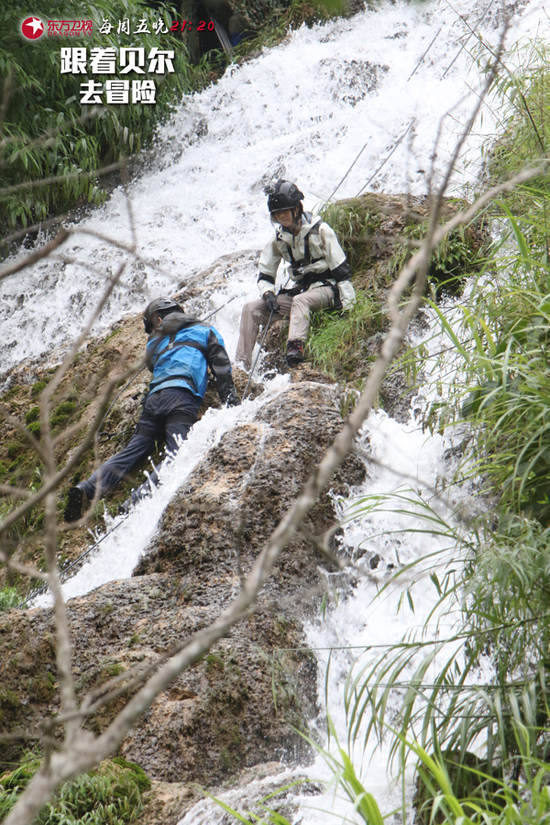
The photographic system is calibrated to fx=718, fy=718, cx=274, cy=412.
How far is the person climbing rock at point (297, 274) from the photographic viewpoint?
19.1 feet

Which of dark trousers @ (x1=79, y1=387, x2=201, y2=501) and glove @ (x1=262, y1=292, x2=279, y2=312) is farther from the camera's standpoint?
glove @ (x1=262, y1=292, x2=279, y2=312)

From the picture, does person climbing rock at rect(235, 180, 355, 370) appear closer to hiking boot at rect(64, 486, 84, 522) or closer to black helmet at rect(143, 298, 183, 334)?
black helmet at rect(143, 298, 183, 334)

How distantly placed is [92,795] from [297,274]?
4.33 meters

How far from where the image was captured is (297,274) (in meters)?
6.12

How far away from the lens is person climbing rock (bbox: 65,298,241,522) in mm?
5320

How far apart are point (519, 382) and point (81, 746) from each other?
2.41m

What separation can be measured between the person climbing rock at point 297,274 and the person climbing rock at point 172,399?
1.82 feet

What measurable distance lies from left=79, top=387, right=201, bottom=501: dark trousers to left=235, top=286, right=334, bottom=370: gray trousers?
0.87 meters

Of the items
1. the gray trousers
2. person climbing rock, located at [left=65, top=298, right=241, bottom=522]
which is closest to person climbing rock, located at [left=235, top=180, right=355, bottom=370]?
the gray trousers

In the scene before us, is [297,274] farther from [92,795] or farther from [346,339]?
[92,795]

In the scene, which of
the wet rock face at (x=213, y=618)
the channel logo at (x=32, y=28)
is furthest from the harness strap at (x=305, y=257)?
the channel logo at (x=32, y=28)

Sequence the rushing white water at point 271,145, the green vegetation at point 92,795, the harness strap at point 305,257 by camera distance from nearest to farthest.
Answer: the green vegetation at point 92,795 → the harness strap at point 305,257 → the rushing white water at point 271,145

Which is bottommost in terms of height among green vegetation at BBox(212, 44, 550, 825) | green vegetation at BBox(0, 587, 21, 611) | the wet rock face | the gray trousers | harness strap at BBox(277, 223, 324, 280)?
green vegetation at BBox(0, 587, 21, 611)

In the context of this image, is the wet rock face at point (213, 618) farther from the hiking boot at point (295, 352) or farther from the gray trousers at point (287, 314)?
the gray trousers at point (287, 314)
